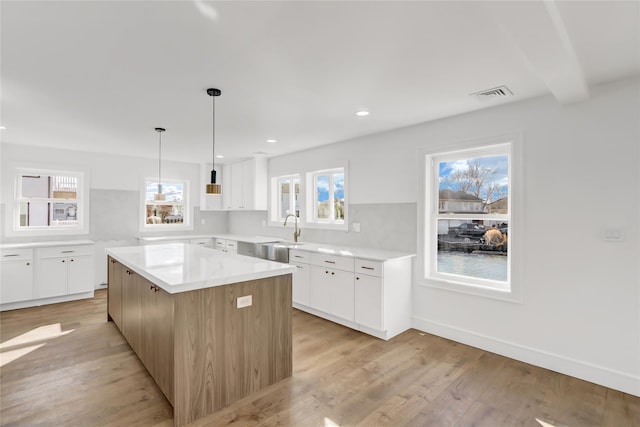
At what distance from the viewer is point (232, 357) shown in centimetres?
220

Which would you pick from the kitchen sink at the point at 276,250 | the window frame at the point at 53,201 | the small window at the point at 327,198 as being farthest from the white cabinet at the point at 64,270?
the small window at the point at 327,198

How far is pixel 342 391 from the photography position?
238 cm

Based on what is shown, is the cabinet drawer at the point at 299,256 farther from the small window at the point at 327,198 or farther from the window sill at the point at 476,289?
the window sill at the point at 476,289

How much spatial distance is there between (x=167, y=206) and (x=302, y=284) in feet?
12.2

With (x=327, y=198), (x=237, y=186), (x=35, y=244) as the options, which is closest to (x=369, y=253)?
(x=327, y=198)

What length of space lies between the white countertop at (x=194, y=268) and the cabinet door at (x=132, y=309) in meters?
0.20

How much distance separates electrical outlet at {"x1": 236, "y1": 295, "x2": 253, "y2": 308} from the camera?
2248 mm

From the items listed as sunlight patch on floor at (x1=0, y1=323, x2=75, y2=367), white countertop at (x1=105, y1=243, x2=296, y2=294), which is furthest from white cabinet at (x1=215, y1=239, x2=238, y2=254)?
sunlight patch on floor at (x1=0, y1=323, x2=75, y2=367)

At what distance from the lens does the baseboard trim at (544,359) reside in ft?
7.91

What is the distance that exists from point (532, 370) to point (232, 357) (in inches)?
97.7

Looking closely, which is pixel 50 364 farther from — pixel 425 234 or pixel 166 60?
pixel 425 234

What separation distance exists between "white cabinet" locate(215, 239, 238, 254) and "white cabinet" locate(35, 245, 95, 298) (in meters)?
2.03

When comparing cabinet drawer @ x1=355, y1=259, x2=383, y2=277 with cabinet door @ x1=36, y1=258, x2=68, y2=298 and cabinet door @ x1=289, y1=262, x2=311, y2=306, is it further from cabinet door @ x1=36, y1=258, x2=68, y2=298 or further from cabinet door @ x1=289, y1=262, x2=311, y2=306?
cabinet door @ x1=36, y1=258, x2=68, y2=298

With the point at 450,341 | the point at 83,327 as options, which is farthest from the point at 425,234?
the point at 83,327
